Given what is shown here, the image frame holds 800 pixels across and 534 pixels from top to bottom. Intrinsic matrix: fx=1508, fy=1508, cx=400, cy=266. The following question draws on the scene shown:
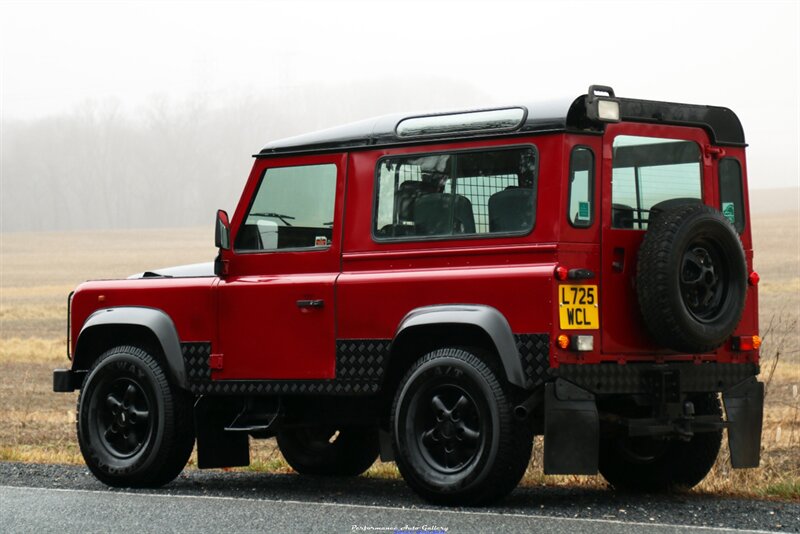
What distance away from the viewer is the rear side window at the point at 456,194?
8906mm

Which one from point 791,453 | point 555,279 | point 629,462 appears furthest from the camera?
point 791,453

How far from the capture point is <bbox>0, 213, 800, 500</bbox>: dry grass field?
11.2 metres

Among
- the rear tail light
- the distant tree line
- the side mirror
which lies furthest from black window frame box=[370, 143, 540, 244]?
the distant tree line

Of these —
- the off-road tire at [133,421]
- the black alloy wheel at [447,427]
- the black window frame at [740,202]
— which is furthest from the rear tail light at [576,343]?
the off-road tire at [133,421]

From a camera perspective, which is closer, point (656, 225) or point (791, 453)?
point (656, 225)

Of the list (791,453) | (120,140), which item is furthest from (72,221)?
(791,453)

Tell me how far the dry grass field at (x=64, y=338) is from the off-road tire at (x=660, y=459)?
0.63ft

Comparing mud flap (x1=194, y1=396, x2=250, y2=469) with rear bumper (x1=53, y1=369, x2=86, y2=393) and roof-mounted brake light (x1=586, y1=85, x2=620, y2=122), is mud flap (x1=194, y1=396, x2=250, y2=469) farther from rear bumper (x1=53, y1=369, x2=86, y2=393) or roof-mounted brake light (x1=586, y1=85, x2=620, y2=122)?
roof-mounted brake light (x1=586, y1=85, x2=620, y2=122)

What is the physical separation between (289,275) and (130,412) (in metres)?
1.66

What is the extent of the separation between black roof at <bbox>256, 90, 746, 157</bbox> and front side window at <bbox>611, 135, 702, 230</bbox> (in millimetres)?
151

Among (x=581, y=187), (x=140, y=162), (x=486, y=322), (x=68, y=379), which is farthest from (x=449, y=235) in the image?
(x=140, y=162)

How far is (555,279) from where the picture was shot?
8.48 meters

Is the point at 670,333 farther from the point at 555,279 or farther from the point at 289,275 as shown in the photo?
the point at 289,275

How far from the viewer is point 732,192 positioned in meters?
9.77
